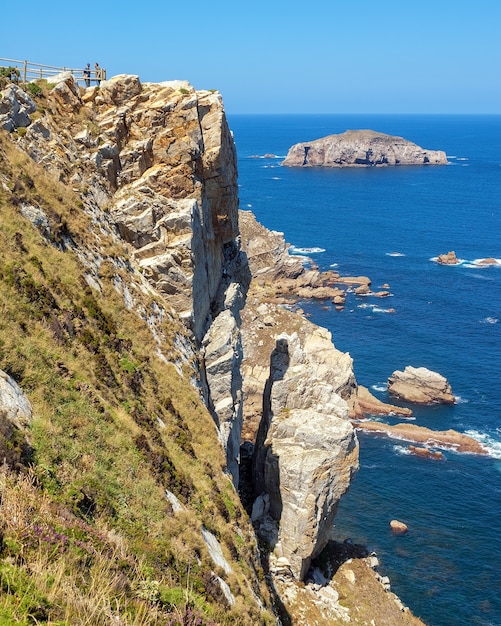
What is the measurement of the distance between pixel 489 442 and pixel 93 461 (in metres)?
61.9

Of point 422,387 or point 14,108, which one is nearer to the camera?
point 14,108

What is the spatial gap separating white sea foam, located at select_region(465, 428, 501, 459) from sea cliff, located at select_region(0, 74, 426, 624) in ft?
97.4

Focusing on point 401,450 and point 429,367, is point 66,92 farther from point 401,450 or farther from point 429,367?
point 429,367

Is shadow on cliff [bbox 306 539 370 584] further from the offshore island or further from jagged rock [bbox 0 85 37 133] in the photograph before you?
jagged rock [bbox 0 85 37 133]

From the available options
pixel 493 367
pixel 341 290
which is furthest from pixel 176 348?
pixel 341 290

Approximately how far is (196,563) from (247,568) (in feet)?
20.0

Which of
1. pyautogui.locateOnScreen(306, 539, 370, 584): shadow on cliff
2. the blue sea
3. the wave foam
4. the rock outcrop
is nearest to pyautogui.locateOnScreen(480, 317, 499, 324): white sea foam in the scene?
the blue sea

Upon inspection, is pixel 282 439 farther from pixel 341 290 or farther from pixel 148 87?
pixel 341 290

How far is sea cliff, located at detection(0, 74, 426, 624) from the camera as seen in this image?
16.5m

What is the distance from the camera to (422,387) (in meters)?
76.9

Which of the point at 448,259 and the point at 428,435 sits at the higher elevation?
the point at 448,259

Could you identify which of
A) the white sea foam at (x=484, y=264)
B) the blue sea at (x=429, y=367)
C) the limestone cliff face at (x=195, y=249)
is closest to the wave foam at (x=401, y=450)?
the blue sea at (x=429, y=367)

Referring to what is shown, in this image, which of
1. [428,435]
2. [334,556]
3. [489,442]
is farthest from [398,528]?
[489,442]

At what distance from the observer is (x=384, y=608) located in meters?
39.2
